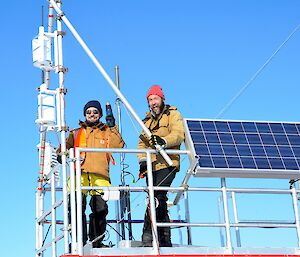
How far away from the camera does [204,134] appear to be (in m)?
9.12

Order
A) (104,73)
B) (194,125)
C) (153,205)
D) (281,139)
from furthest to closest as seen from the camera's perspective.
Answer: (281,139) → (104,73) → (194,125) → (153,205)

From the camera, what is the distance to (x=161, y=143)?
27.8ft

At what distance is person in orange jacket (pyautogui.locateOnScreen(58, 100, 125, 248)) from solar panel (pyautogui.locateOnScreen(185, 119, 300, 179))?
1258 mm

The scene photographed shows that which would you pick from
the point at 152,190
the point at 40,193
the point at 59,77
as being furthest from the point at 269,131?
the point at 40,193

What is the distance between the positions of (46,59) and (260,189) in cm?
396

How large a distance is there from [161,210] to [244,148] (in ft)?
5.46

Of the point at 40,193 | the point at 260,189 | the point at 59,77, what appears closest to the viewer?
the point at 260,189

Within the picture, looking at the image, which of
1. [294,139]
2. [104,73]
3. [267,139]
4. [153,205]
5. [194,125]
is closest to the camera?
[153,205]

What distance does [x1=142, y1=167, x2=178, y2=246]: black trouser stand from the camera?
8.50m

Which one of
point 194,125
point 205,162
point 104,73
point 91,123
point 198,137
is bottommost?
point 205,162

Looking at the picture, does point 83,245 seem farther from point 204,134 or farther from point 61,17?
point 61,17

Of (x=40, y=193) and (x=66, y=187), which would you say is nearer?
(x=66, y=187)

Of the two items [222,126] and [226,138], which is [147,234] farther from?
[222,126]

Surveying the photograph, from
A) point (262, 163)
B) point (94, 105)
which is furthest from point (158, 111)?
point (262, 163)
